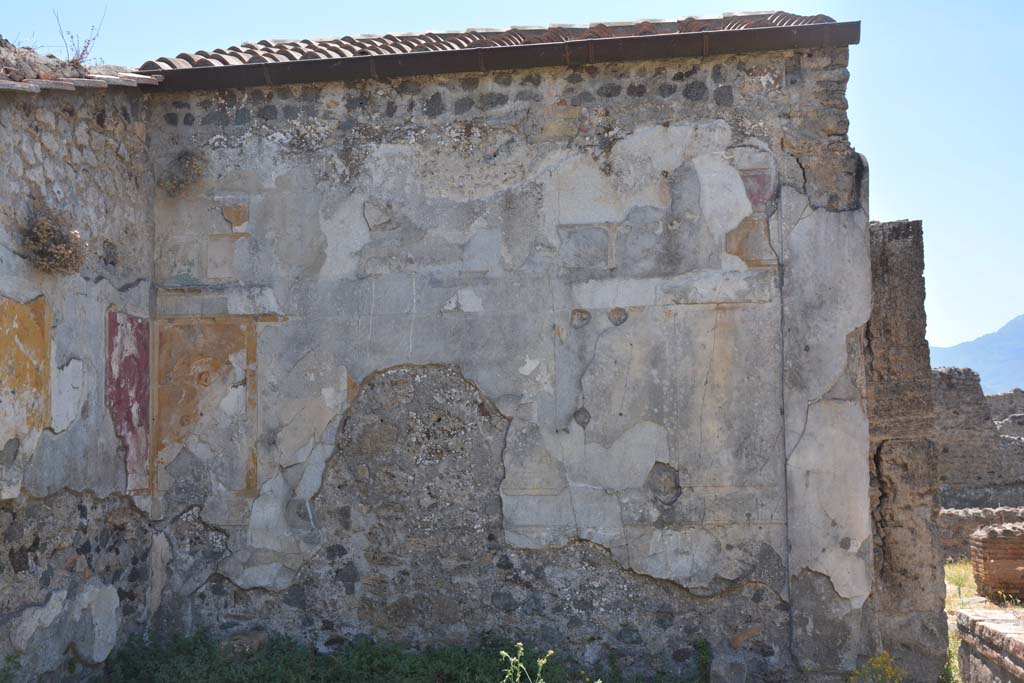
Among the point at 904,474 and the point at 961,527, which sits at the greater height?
the point at 904,474

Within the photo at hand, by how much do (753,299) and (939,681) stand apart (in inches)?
99.6

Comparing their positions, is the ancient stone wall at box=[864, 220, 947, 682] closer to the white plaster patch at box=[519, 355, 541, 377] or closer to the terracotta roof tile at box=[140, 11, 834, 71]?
the terracotta roof tile at box=[140, 11, 834, 71]

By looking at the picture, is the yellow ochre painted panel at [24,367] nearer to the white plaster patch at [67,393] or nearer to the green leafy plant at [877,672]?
the white plaster patch at [67,393]

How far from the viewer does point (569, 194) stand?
5.64 m

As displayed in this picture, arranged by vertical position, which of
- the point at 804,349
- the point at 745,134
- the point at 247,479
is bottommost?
the point at 247,479

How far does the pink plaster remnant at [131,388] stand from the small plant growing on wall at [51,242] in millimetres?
606

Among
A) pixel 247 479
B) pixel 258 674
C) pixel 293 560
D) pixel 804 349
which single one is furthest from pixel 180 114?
pixel 804 349

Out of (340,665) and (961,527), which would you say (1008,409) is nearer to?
(961,527)

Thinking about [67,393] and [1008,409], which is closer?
[67,393]

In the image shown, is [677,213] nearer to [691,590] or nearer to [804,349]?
[804,349]

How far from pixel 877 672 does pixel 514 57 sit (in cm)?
395

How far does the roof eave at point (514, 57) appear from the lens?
17.5 feet

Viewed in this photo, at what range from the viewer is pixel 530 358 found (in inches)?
220

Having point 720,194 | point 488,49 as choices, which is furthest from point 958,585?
point 488,49
